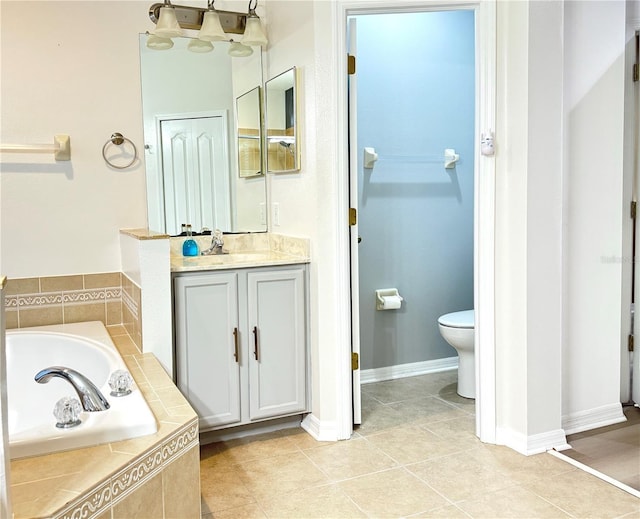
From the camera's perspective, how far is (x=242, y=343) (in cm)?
298

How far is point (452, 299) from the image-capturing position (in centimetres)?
421

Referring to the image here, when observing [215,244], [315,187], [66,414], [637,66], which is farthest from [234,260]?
[637,66]

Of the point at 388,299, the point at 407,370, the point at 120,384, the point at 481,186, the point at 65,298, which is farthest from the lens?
the point at 407,370

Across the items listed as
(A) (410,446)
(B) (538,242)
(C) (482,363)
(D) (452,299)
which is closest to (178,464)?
(A) (410,446)

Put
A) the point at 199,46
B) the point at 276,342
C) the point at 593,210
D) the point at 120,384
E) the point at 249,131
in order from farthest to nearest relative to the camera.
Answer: the point at 249,131
the point at 199,46
the point at 276,342
the point at 593,210
the point at 120,384

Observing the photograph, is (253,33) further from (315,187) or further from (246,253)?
(246,253)

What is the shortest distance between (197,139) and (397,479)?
78.2 inches

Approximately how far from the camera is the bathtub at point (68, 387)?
1774mm

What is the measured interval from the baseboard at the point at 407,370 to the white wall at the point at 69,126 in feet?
5.59

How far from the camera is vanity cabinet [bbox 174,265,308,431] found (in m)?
2.87

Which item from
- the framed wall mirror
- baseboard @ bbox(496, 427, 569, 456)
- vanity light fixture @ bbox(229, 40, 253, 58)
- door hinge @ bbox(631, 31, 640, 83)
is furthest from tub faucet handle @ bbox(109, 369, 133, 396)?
door hinge @ bbox(631, 31, 640, 83)

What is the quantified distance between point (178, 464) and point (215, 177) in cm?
187

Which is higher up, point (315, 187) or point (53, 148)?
point (53, 148)

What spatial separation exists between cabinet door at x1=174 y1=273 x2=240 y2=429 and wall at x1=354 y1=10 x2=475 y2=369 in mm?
1208
